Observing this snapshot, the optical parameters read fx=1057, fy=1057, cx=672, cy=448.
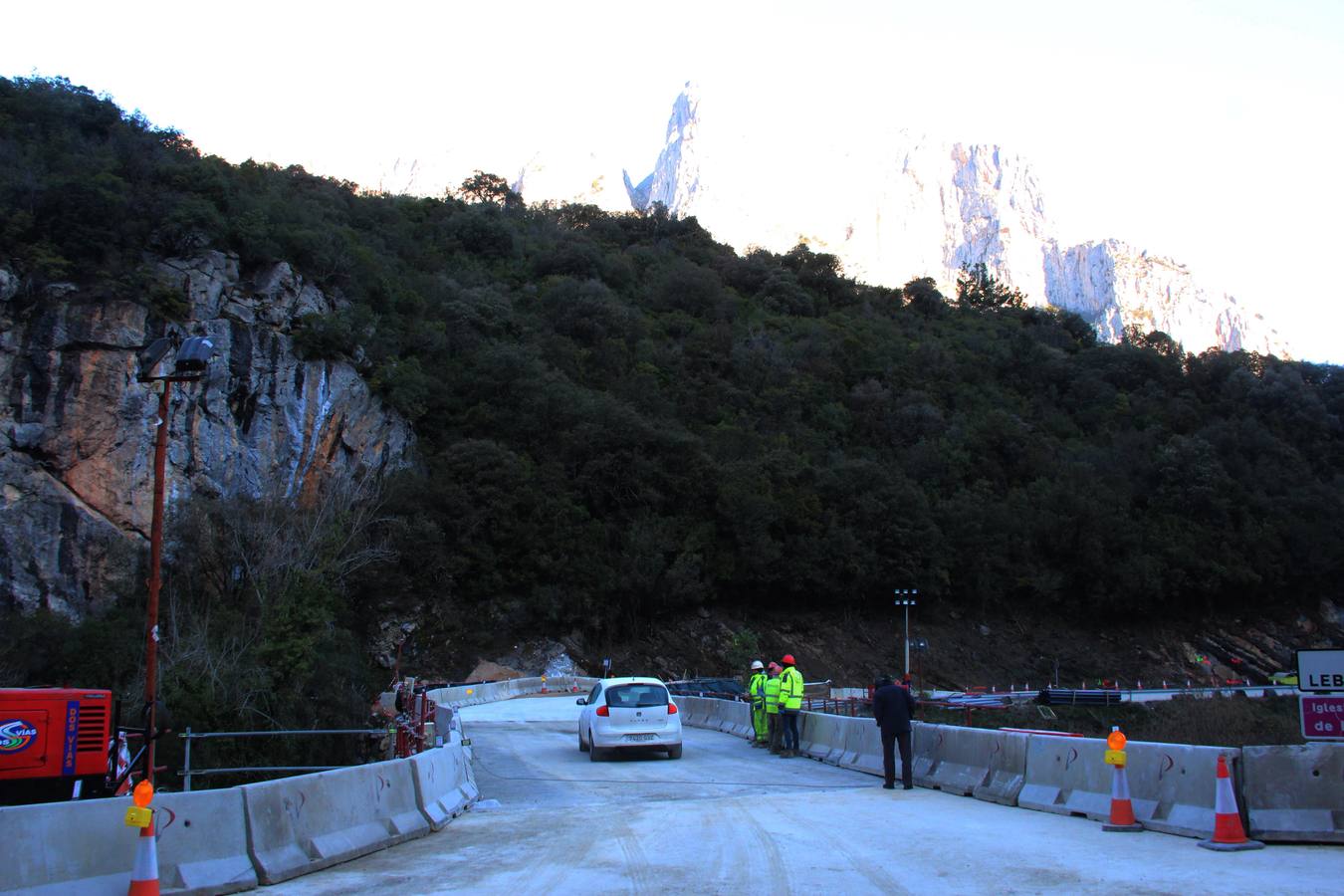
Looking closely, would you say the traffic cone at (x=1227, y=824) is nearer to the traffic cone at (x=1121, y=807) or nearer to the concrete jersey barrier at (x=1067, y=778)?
the traffic cone at (x=1121, y=807)

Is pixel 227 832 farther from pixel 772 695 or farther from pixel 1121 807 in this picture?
pixel 772 695

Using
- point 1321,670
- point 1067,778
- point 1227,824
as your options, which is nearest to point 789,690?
point 1067,778

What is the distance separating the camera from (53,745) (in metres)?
9.21

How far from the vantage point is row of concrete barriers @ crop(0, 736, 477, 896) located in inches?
267

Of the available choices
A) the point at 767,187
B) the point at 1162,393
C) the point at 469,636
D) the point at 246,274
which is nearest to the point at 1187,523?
the point at 1162,393

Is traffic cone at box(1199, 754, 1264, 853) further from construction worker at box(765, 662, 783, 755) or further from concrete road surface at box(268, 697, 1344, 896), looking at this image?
construction worker at box(765, 662, 783, 755)

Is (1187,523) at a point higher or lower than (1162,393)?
lower

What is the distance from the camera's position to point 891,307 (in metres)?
93.1

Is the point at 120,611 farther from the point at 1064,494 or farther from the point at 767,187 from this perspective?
the point at 767,187

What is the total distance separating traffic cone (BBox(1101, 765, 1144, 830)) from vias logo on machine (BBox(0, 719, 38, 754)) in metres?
9.75

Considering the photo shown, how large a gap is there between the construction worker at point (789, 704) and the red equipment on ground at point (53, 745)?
443 inches

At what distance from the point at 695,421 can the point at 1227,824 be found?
5544 cm

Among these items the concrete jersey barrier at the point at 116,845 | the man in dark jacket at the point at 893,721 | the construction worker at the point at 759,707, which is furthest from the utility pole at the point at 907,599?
the concrete jersey barrier at the point at 116,845

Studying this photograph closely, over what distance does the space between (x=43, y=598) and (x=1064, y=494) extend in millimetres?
53445
